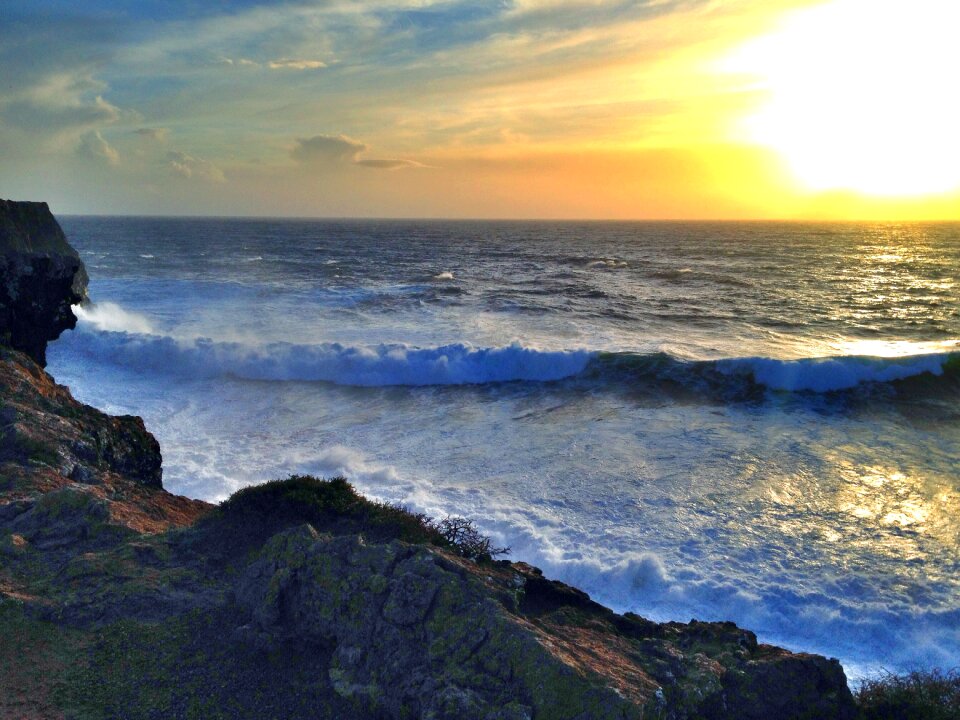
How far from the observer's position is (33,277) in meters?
13.2

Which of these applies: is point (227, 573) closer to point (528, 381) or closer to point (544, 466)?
point (544, 466)

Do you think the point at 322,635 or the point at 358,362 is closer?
the point at 322,635

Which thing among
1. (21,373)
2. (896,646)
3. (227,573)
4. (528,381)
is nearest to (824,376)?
(528,381)

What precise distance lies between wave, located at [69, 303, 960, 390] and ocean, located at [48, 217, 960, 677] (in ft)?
0.30

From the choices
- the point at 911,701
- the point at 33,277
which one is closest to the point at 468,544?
the point at 911,701

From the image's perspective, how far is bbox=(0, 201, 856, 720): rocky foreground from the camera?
4.56 metres

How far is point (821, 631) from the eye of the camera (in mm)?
8188

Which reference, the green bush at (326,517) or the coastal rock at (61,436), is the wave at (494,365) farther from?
the green bush at (326,517)

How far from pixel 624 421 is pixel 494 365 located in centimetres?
643

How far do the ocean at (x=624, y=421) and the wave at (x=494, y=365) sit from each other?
3.7 inches

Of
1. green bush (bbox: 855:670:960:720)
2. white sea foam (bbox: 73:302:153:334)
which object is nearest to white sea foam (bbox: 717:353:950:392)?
green bush (bbox: 855:670:960:720)

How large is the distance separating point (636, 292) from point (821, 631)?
→ 108 feet

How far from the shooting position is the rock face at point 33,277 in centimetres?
1279

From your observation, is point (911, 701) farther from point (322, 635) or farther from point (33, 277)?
point (33, 277)
